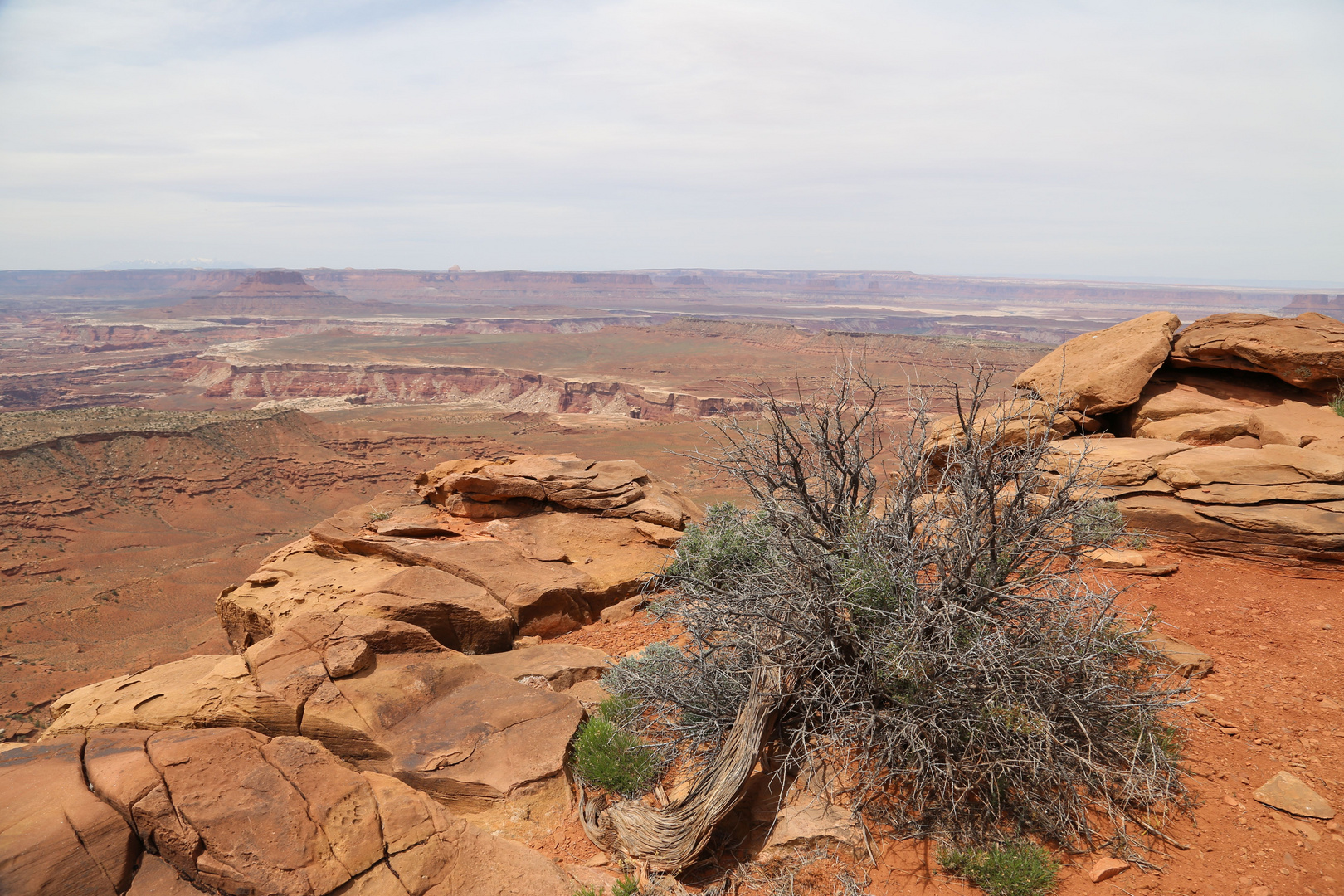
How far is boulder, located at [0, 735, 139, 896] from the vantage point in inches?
130

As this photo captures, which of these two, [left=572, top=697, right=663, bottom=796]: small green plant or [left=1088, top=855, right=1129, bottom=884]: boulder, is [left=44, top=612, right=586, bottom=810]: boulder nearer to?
[left=572, top=697, right=663, bottom=796]: small green plant

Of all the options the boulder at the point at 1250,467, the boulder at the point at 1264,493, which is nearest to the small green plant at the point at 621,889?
the boulder at the point at 1264,493

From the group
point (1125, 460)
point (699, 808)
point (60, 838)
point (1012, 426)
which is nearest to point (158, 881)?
point (60, 838)

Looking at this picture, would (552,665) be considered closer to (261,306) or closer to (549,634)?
(549,634)

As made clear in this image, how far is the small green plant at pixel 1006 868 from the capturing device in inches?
147

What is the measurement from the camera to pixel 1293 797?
4176mm

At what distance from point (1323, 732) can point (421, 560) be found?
8.51m

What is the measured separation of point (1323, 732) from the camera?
4723mm

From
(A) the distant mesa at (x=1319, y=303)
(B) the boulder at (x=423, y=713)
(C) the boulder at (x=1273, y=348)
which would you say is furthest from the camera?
(A) the distant mesa at (x=1319, y=303)

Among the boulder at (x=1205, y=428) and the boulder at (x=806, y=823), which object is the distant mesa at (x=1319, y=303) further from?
the boulder at (x=806, y=823)

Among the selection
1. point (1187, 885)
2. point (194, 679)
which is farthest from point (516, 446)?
point (1187, 885)

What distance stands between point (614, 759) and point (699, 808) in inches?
38.9

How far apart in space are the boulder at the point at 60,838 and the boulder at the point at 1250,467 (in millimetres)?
10030

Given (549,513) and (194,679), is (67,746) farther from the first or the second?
(549,513)
